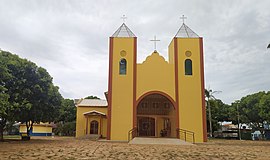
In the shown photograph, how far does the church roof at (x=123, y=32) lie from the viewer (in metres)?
24.8

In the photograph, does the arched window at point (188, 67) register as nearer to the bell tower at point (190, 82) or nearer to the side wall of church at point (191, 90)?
the bell tower at point (190, 82)

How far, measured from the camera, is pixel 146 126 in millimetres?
27688

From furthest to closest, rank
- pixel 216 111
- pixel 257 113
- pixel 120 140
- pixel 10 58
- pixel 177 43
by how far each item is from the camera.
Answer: pixel 216 111
pixel 257 113
pixel 177 43
pixel 120 140
pixel 10 58

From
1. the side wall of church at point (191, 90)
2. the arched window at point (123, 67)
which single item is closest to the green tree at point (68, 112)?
the arched window at point (123, 67)

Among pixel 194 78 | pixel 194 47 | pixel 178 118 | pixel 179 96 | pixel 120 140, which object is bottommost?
pixel 120 140

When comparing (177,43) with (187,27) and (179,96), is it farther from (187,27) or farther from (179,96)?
(179,96)

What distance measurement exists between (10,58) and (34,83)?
7.68 feet

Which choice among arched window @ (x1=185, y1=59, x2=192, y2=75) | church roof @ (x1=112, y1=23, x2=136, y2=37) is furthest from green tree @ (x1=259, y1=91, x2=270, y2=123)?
church roof @ (x1=112, y1=23, x2=136, y2=37)

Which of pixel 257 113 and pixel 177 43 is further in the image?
pixel 257 113

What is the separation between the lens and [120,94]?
2323cm

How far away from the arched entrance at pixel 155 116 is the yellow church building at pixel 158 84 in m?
1.53

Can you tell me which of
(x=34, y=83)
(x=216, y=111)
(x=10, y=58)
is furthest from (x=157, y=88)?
(x=216, y=111)

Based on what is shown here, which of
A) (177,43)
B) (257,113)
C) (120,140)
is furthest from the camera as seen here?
(257,113)

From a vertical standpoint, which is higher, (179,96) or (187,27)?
(187,27)
